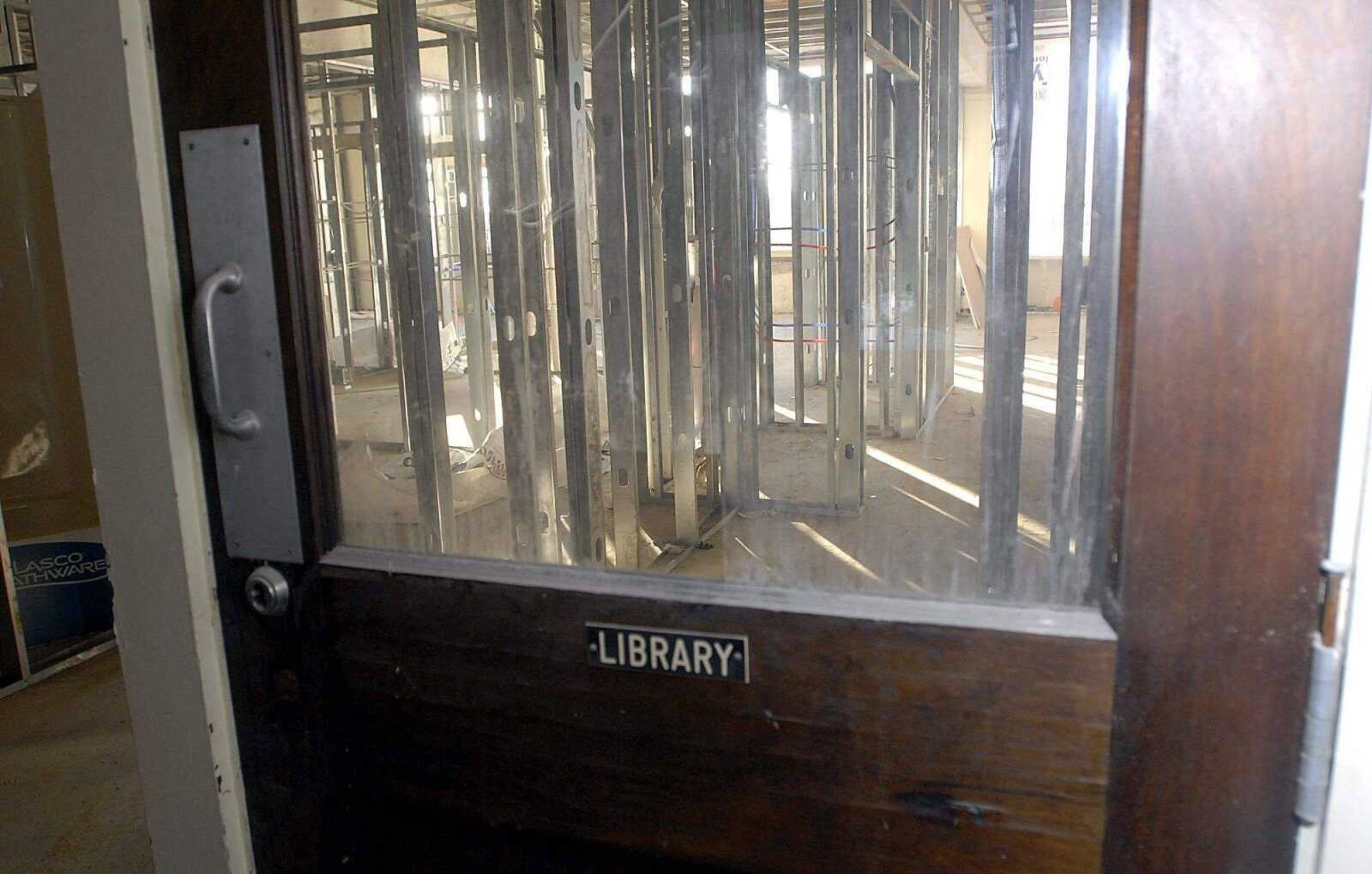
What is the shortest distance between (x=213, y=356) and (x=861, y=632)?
594 mm

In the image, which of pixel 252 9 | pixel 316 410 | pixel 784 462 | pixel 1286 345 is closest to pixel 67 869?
pixel 316 410

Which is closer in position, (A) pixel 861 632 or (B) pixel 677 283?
(A) pixel 861 632

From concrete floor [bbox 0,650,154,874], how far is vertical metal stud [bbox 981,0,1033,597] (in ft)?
6.24

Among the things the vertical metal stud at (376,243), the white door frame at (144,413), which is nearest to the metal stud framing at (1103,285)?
the white door frame at (144,413)

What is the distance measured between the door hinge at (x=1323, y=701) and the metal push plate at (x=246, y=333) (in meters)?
0.80

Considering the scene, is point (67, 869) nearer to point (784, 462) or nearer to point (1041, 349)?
point (1041, 349)

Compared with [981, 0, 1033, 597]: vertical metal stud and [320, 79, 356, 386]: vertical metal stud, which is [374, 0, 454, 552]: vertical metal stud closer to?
[320, 79, 356, 386]: vertical metal stud

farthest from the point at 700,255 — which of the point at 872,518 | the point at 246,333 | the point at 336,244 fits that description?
the point at 246,333

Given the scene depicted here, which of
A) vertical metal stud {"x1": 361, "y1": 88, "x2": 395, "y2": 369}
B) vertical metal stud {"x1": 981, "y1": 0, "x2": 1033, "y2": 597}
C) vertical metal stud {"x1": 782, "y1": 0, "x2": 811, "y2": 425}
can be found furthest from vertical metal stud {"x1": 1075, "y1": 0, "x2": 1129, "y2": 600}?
vertical metal stud {"x1": 782, "y1": 0, "x2": 811, "y2": 425}

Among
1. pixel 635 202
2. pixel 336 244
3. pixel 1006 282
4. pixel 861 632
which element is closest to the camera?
pixel 861 632

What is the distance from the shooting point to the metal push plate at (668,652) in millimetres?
764

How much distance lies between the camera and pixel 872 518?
1.39m

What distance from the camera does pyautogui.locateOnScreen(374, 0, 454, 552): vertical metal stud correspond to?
1.00 m

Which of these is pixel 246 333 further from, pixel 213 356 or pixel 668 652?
pixel 668 652
